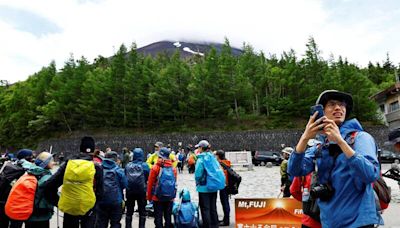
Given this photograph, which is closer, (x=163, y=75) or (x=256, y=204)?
(x=256, y=204)

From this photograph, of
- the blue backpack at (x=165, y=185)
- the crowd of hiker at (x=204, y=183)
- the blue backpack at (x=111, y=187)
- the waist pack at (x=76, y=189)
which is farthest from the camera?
the blue backpack at (x=165, y=185)

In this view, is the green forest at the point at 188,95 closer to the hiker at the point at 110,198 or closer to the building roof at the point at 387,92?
the building roof at the point at 387,92

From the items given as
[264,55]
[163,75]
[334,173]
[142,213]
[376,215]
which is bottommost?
[142,213]

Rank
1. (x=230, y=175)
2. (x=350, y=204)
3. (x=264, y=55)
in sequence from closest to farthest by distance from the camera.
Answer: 1. (x=350, y=204)
2. (x=230, y=175)
3. (x=264, y=55)

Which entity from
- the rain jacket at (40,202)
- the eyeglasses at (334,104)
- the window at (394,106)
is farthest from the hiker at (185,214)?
the window at (394,106)

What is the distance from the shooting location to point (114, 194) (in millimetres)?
6332

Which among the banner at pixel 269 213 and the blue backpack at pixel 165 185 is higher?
the blue backpack at pixel 165 185

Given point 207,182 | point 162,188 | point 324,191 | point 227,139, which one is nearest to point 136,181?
point 162,188

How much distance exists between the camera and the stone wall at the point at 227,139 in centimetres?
4038

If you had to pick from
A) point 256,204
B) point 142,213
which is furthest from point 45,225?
point 256,204

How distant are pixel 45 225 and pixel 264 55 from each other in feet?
184

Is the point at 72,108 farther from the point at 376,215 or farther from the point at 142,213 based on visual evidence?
the point at 376,215

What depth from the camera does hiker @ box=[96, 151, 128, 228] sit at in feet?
20.6

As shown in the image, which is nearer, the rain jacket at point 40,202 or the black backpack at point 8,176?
the rain jacket at point 40,202
